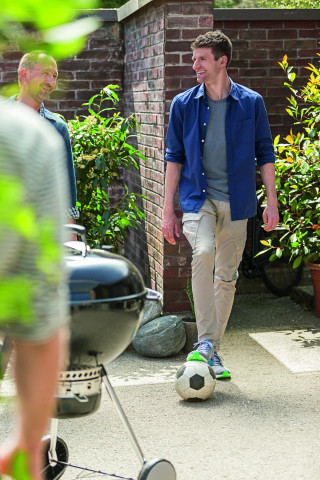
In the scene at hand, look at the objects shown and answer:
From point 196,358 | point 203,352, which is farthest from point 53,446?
point 203,352

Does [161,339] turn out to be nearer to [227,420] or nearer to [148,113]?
[227,420]

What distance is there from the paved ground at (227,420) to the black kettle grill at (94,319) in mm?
321

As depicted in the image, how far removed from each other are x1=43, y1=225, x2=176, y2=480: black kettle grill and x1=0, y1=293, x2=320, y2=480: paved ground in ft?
1.05

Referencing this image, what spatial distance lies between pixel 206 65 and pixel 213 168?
24.4 inches

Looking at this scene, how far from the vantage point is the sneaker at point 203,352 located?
15.5 ft

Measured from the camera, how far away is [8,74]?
23.7 feet

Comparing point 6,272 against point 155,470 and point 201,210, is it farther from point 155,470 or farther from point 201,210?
point 201,210

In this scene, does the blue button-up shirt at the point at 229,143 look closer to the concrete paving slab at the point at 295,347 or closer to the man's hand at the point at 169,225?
the man's hand at the point at 169,225

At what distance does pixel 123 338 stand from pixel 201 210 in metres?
2.38

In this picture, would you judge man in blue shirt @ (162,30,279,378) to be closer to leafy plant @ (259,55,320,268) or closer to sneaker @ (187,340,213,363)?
sneaker @ (187,340,213,363)

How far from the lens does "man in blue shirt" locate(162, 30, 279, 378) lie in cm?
491

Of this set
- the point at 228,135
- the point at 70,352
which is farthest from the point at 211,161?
the point at 70,352

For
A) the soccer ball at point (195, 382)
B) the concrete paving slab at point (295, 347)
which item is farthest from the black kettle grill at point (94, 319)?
the concrete paving slab at point (295, 347)

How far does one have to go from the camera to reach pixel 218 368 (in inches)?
194
